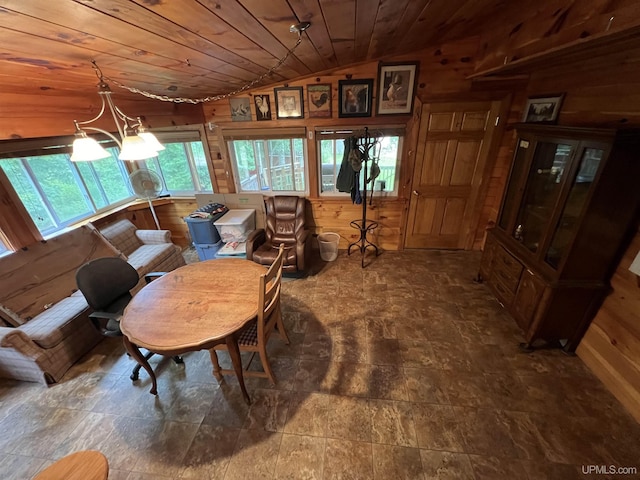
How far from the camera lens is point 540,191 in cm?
219

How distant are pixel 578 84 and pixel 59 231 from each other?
5.41 meters

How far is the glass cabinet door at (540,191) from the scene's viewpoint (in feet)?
6.41

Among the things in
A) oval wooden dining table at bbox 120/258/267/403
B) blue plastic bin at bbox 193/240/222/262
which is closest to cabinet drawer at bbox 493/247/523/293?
oval wooden dining table at bbox 120/258/267/403

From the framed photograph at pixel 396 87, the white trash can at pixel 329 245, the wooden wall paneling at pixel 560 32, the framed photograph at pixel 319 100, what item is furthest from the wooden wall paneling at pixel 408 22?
the white trash can at pixel 329 245

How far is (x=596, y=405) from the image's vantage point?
1.77 m

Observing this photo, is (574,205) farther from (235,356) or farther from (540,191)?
(235,356)

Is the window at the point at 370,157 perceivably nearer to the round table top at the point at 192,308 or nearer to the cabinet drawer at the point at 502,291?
the cabinet drawer at the point at 502,291

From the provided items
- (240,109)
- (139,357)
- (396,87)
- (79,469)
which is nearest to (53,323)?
(139,357)

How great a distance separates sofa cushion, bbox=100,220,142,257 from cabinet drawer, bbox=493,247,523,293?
440 centimetres

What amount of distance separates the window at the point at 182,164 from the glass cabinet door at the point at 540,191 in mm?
3988

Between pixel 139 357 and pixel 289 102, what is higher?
pixel 289 102

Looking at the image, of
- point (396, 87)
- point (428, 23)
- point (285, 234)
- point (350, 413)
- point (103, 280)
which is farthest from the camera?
point (285, 234)

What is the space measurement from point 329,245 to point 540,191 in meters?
2.33

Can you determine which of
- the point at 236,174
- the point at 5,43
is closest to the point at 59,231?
the point at 236,174
